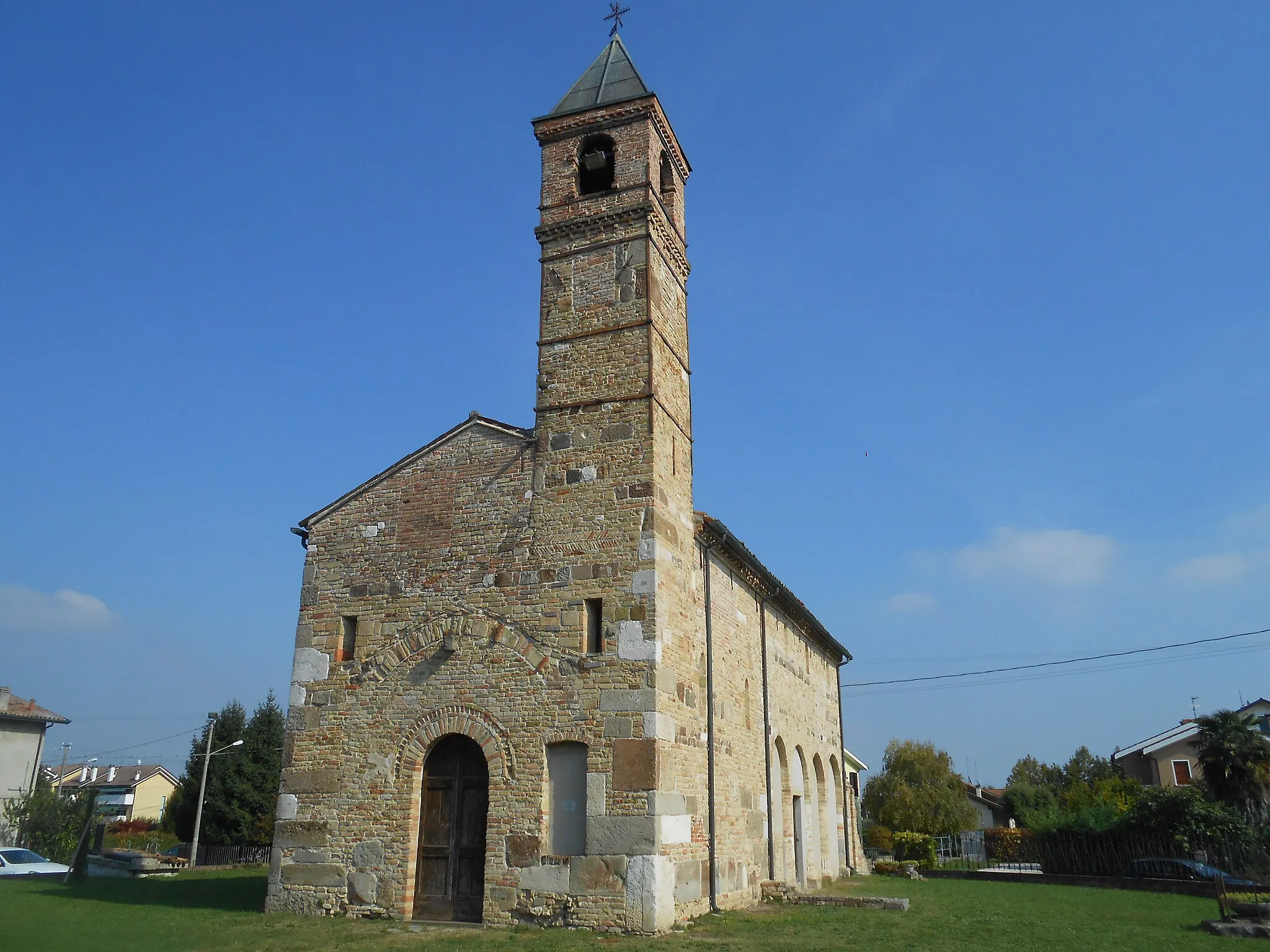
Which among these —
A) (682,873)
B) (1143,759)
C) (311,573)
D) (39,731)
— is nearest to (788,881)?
(682,873)

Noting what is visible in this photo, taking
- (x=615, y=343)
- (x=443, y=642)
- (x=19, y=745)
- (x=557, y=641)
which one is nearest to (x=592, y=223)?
(x=615, y=343)

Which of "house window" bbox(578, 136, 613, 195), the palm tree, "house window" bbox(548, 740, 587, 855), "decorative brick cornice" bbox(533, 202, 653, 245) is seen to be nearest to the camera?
"house window" bbox(548, 740, 587, 855)

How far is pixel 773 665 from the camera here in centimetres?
1991

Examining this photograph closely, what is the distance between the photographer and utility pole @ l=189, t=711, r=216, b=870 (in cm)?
3098

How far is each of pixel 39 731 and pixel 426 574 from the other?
99.4 feet

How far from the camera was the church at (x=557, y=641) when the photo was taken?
12.3 metres

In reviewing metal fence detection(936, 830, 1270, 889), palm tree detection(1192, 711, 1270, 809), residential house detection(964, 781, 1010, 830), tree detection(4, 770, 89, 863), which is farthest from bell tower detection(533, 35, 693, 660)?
residential house detection(964, 781, 1010, 830)

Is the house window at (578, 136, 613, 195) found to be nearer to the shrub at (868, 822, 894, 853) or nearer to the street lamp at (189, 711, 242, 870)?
the street lamp at (189, 711, 242, 870)

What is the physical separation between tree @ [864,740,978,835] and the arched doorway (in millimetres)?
36464

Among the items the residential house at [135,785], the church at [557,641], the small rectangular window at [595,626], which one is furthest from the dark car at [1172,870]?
the residential house at [135,785]

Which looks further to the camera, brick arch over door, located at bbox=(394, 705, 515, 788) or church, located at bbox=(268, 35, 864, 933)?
brick arch over door, located at bbox=(394, 705, 515, 788)

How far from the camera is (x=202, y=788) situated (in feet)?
102

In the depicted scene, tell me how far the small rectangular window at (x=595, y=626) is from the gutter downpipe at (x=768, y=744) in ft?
22.1

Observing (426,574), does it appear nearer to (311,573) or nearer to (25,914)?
(311,573)
